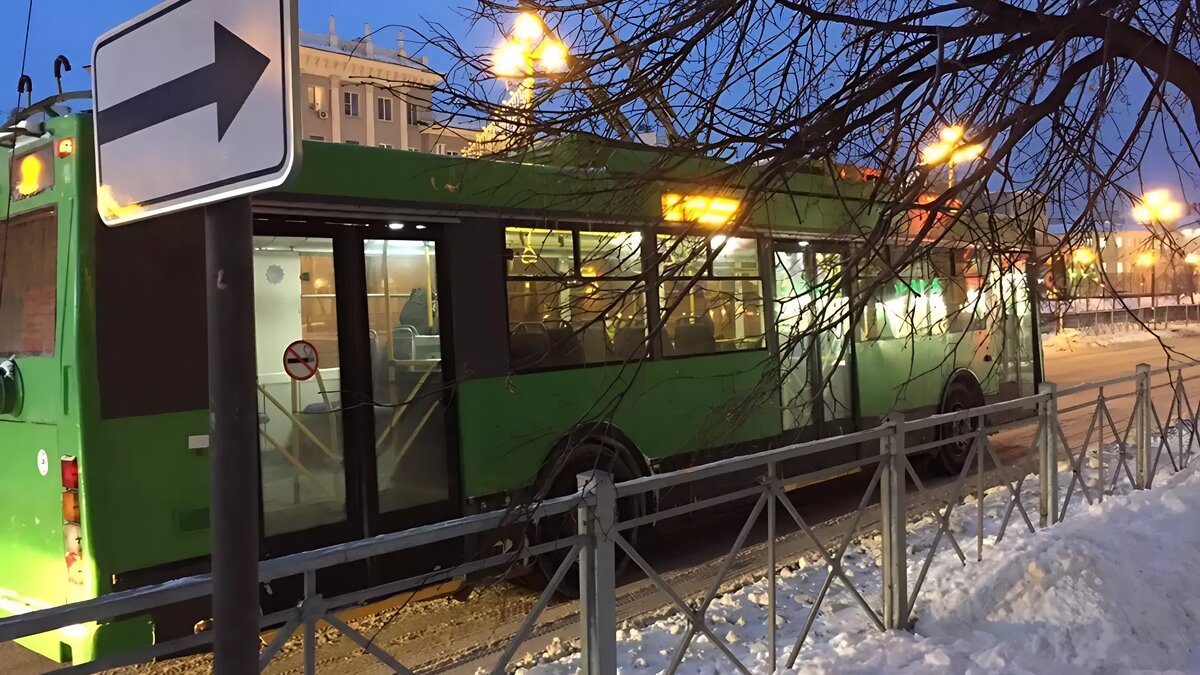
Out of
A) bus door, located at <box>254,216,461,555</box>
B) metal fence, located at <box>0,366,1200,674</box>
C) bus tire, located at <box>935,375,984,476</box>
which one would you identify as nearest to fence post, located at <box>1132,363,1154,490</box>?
metal fence, located at <box>0,366,1200,674</box>

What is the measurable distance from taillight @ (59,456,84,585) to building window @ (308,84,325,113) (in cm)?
3776

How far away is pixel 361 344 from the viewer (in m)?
5.25

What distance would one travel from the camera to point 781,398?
25.7 feet

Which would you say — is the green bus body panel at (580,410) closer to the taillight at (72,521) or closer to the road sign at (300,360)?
the road sign at (300,360)

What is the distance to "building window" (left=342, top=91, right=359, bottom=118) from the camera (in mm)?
41984

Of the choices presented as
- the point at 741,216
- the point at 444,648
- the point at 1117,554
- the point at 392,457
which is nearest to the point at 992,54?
the point at 741,216

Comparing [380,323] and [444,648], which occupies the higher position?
[380,323]

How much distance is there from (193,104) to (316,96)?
139ft

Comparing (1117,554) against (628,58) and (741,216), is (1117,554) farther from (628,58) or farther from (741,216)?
(628,58)

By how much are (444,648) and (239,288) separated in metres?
4.14

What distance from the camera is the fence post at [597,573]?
3414mm

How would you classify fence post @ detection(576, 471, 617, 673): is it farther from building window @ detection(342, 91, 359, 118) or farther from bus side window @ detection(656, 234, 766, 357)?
building window @ detection(342, 91, 359, 118)

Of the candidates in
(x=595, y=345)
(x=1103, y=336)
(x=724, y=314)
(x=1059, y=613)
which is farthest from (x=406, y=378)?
(x=1103, y=336)

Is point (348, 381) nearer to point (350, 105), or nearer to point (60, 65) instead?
point (60, 65)
